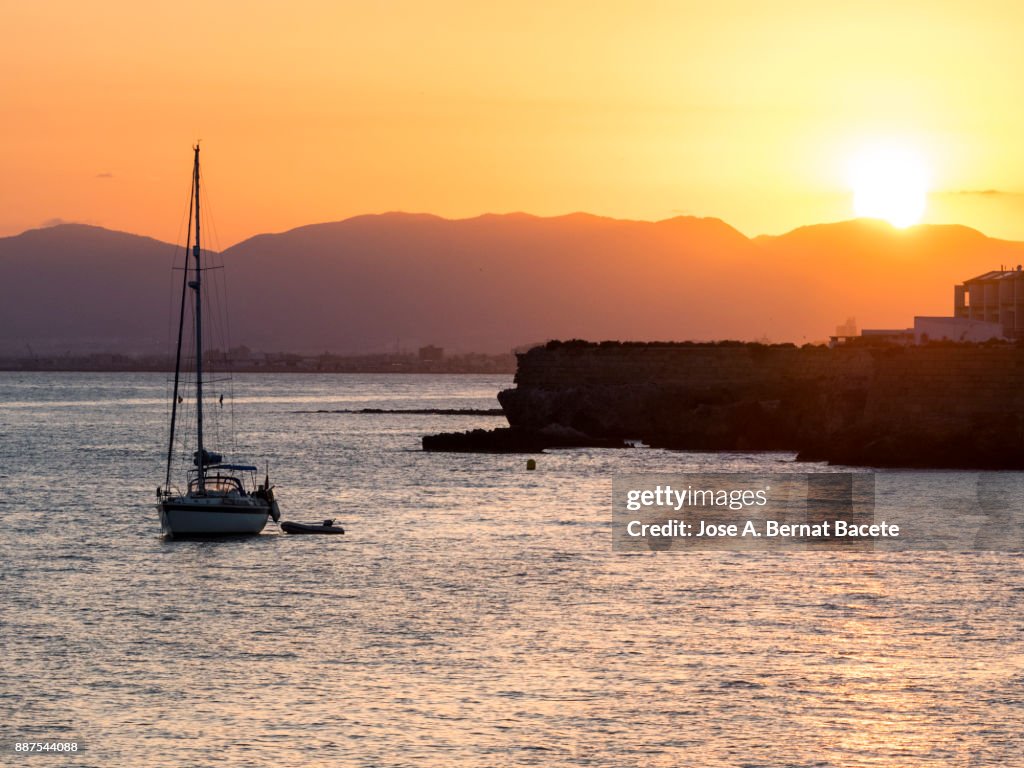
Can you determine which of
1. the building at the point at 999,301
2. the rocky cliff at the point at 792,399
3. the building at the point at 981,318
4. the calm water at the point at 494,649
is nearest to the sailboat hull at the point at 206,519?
the calm water at the point at 494,649

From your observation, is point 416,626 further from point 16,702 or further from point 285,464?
point 285,464

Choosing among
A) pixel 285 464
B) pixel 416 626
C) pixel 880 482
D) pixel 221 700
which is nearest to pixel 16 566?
pixel 416 626

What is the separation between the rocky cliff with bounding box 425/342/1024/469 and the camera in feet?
204

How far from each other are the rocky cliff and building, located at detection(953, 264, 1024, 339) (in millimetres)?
15231

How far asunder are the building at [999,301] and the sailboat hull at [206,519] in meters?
59.3

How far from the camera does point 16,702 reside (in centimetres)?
1992

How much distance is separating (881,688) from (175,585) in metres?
16.4

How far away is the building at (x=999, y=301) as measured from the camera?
303ft

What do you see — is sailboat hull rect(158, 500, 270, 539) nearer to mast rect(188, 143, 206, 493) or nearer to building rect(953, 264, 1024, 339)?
mast rect(188, 143, 206, 493)

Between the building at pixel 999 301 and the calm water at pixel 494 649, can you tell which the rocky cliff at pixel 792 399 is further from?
the calm water at pixel 494 649

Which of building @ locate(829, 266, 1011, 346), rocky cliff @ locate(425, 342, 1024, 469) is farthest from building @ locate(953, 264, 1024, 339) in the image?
rocky cliff @ locate(425, 342, 1024, 469)

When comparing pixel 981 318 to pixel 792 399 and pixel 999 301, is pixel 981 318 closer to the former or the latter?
pixel 999 301

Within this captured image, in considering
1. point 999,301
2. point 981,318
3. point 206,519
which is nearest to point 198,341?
point 206,519

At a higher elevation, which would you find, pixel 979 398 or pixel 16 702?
pixel 979 398
